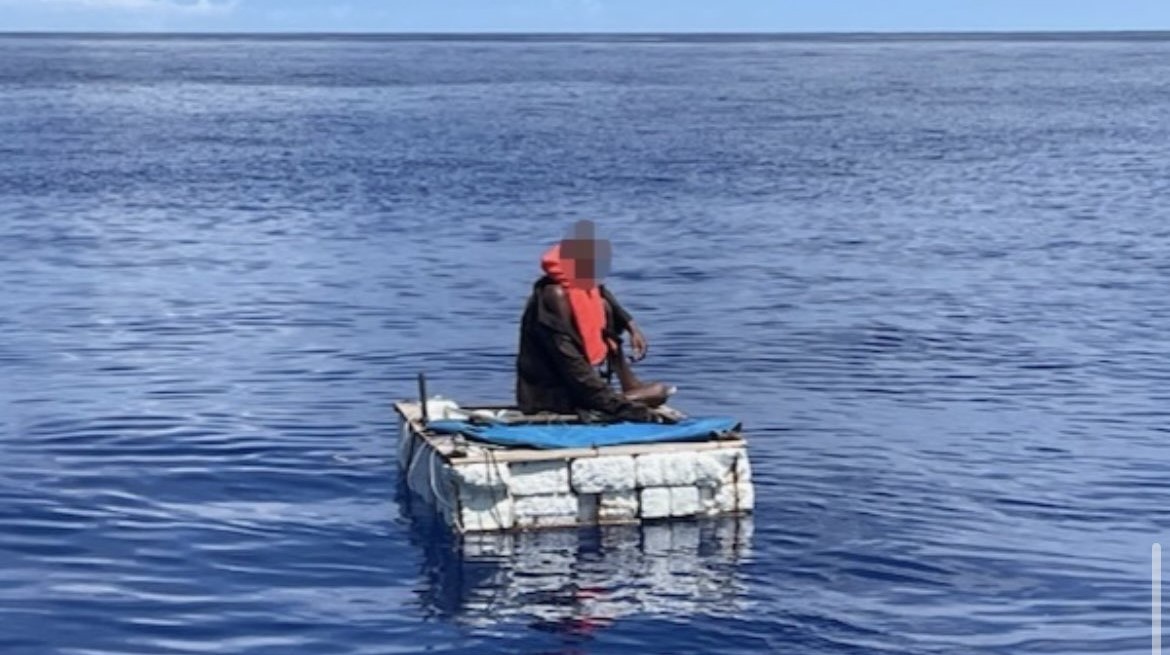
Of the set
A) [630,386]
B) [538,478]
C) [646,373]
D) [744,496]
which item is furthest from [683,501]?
[646,373]

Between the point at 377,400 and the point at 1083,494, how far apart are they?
773 centimetres

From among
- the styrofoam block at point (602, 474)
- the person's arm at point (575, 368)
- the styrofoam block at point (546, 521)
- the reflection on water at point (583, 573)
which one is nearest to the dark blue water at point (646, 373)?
the reflection on water at point (583, 573)

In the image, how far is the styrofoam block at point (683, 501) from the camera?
16.0 meters

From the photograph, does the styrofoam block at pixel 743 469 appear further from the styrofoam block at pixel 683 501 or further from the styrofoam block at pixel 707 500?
the styrofoam block at pixel 683 501

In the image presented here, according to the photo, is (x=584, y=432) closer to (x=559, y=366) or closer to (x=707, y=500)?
(x=559, y=366)

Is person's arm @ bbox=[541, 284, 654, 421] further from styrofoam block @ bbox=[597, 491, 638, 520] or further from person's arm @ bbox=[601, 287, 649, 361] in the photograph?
styrofoam block @ bbox=[597, 491, 638, 520]

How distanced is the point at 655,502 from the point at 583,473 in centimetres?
68

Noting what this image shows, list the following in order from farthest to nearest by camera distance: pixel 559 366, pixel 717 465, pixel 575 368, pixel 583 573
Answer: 1. pixel 559 366
2. pixel 575 368
3. pixel 717 465
4. pixel 583 573

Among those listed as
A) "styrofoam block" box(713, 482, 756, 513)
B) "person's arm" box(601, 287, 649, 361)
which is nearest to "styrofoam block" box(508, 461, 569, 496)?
"styrofoam block" box(713, 482, 756, 513)

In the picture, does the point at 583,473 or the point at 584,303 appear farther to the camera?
the point at 584,303

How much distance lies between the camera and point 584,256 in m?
16.4

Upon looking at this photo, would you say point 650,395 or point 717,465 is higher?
point 650,395

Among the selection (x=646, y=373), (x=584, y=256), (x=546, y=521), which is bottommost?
(x=646, y=373)

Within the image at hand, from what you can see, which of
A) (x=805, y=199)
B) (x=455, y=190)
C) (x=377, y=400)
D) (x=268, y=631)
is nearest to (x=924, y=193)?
(x=805, y=199)
